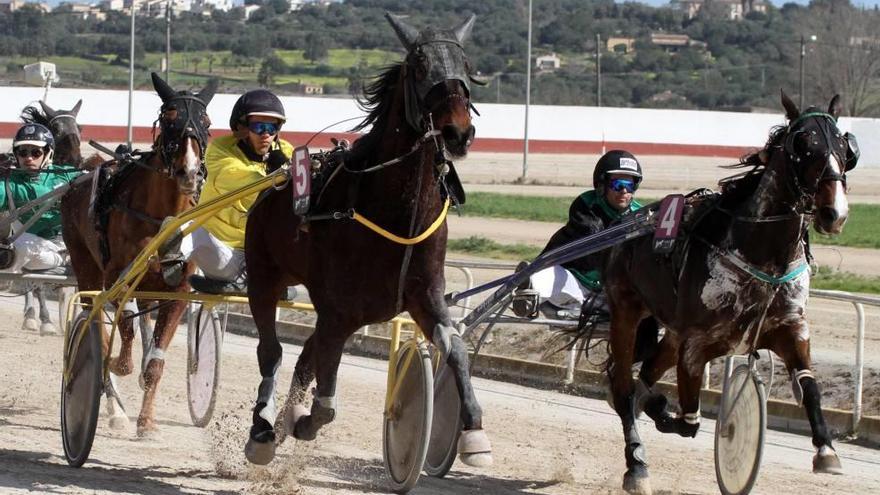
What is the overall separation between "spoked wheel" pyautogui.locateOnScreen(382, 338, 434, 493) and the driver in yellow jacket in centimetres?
138

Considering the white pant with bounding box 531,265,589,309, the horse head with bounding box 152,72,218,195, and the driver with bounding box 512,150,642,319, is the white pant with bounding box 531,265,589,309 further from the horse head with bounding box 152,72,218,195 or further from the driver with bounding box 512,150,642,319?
the horse head with bounding box 152,72,218,195

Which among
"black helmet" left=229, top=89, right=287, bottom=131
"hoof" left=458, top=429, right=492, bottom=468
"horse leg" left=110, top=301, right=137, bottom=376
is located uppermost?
"black helmet" left=229, top=89, right=287, bottom=131

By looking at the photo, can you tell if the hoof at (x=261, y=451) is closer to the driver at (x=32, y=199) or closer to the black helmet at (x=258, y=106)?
the black helmet at (x=258, y=106)

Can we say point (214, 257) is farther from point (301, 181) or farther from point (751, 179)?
point (751, 179)

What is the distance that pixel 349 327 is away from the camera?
6379 millimetres

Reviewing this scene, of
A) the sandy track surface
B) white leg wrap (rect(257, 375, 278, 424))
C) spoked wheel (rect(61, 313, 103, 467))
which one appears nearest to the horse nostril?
the sandy track surface

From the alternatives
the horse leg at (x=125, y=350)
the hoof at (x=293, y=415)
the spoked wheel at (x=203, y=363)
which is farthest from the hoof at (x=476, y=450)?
the horse leg at (x=125, y=350)

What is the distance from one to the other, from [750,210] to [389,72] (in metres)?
1.89

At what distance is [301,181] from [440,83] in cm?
108

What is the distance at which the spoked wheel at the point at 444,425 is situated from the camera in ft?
24.5

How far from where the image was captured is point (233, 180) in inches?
299

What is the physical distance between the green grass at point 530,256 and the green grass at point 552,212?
168 inches

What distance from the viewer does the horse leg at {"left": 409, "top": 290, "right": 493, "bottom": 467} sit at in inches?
233

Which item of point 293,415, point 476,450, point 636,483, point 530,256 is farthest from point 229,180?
point 530,256
